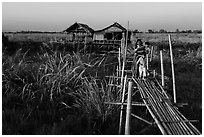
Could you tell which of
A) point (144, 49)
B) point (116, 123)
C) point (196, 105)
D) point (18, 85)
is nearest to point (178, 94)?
point (196, 105)

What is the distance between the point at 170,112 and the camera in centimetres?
278

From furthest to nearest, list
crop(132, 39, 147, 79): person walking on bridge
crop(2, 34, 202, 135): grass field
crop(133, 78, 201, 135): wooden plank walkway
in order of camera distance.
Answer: crop(132, 39, 147, 79): person walking on bridge, crop(2, 34, 202, 135): grass field, crop(133, 78, 201, 135): wooden plank walkway

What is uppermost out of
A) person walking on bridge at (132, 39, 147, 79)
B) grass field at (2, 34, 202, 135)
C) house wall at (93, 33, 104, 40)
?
house wall at (93, 33, 104, 40)

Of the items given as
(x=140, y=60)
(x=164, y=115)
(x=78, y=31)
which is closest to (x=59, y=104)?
(x=140, y=60)

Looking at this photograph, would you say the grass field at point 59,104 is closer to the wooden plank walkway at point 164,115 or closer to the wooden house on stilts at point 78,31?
the wooden plank walkway at point 164,115

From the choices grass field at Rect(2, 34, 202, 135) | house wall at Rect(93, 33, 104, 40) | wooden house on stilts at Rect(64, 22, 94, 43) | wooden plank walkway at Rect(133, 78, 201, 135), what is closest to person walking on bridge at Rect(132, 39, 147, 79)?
grass field at Rect(2, 34, 202, 135)

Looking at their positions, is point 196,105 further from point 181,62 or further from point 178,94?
point 181,62

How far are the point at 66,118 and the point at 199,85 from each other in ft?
11.7

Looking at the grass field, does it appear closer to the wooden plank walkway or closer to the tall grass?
the tall grass

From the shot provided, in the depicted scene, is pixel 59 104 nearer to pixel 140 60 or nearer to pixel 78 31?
pixel 140 60

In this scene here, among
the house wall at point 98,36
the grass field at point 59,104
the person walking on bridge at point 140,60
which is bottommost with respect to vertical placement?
the grass field at point 59,104

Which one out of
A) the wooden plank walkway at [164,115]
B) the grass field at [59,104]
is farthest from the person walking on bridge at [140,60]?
the wooden plank walkway at [164,115]

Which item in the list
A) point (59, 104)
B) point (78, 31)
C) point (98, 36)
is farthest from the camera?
point (98, 36)

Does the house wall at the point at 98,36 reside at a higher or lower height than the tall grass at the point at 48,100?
higher
